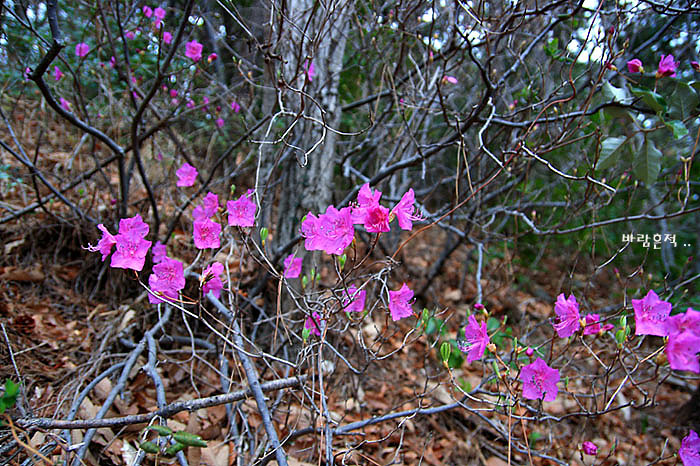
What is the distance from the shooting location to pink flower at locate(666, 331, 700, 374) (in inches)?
41.8

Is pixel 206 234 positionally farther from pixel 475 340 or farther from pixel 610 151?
pixel 610 151

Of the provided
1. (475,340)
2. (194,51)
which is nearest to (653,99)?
(475,340)

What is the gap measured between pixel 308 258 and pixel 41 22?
7.00 ft

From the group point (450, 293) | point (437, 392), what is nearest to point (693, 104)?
point (437, 392)

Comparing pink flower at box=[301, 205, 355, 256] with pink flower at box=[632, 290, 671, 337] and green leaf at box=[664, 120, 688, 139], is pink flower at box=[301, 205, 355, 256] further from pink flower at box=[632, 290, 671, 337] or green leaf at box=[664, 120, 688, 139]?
green leaf at box=[664, 120, 688, 139]

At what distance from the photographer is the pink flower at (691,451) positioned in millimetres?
1241

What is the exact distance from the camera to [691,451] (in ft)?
4.17

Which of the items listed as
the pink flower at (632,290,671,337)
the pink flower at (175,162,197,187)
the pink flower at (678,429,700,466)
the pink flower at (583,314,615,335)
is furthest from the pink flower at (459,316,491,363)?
the pink flower at (175,162,197,187)

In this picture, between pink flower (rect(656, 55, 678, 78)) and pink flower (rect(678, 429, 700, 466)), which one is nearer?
pink flower (rect(678, 429, 700, 466))

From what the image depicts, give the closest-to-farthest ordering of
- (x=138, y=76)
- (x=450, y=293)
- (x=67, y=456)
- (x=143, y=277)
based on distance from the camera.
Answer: (x=67, y=456) → (x=143, y=277) → (x=138, y=76) → (x=450, y=293)

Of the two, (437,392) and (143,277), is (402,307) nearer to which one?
(437,392)

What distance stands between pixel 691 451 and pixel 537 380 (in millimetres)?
497

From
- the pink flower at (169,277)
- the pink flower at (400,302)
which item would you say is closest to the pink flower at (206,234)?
the pink flower at (169,277)

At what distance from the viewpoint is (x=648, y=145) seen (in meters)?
1.60
